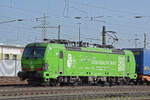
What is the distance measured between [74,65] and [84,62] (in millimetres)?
1187

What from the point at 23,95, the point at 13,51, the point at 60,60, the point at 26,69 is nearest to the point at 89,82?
the point at 60,60

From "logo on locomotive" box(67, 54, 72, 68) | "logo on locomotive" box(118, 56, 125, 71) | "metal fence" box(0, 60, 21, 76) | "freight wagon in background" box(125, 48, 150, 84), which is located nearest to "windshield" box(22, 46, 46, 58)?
"logo on locomotive" box(67, 54, 72, 68)

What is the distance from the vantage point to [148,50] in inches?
1284

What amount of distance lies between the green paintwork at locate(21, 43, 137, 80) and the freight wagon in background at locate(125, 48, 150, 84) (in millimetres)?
860

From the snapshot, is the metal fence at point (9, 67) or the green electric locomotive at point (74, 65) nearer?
the green electric locomotive at point (74, 65)

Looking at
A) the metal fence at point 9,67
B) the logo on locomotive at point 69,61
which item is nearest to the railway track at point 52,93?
the logo on locomotive at point 69,61

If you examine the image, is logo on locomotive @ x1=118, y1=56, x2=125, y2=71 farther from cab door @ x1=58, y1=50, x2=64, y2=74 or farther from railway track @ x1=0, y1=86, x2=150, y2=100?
railway track @ x1=0, y1=86, x2=150, y2=100

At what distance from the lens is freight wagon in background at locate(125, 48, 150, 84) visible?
31906 mm

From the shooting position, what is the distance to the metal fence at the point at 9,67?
38.3 metres

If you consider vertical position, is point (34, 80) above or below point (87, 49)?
below

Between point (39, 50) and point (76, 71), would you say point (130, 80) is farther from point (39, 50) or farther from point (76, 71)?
point (39, 50)

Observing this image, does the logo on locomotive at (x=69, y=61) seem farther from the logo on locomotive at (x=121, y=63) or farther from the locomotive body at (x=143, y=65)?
the locomotive body at (x=143, y=65)

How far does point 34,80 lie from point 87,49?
211 inches

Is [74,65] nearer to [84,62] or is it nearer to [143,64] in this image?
[84,62]
